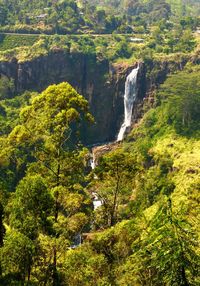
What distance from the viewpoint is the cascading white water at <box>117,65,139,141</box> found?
253 feet

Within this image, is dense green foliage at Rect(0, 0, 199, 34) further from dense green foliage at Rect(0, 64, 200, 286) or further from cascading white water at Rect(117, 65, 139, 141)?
dense green foliage at Rect(0, 64, 200, 286)

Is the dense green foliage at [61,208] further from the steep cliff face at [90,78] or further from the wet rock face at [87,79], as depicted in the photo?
the wet rock face at [87,79]

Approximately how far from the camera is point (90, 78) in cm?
8325

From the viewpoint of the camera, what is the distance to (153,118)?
233ft

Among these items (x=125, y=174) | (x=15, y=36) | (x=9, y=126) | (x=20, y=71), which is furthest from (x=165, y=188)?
(x=15, y=36)

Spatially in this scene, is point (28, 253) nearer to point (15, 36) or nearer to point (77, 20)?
point (15, 36)

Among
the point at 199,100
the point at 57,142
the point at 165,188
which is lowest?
the point at 165,188


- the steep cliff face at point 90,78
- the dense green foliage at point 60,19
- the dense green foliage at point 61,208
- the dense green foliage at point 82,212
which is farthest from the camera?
the dense green foliage at point 60,19

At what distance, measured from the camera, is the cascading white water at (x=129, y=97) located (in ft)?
253

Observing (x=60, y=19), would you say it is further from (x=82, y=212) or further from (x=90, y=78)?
(x=82, y=212)

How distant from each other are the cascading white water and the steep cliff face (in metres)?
1.32

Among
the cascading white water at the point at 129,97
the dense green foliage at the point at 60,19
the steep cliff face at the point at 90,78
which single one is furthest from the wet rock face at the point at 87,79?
the dense green foliage at the point at 60,19

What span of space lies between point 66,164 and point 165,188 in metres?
33.8

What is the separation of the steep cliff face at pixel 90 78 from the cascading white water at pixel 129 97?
1316 millimetres
